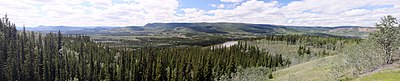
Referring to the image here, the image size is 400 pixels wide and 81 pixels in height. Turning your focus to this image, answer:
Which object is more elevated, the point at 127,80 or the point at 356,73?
the point at 356,73

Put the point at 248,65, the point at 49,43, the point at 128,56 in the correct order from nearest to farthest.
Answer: the point at 248,65
the point at 128,56
the point at 49,43

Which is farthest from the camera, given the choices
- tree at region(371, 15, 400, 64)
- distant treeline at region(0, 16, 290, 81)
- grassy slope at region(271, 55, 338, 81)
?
distant treeline at region(0, 16, 290, 81)

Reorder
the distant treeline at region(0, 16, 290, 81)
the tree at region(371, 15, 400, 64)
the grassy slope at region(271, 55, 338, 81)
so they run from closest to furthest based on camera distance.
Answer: the tree at region(371, 15, 400, 64) → the grassy slope at region(271, 55, 338, 81) → the distant treeline at region(0, 16, 290, 81)

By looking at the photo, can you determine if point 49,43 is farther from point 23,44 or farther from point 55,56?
point 55,56

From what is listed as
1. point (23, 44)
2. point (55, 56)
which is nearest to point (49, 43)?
point (23, 44)

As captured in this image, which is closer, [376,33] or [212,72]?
[376,33]

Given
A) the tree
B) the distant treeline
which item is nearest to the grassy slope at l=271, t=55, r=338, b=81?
the tree

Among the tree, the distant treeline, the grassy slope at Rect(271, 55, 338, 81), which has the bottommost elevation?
the distant treeline

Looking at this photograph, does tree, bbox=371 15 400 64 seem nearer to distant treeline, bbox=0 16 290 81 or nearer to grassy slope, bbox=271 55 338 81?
grassy slope, bbox=271 55 338 81

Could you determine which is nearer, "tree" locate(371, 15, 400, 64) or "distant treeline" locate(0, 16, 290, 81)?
"tree" locate(371, 15, 400, 64)
